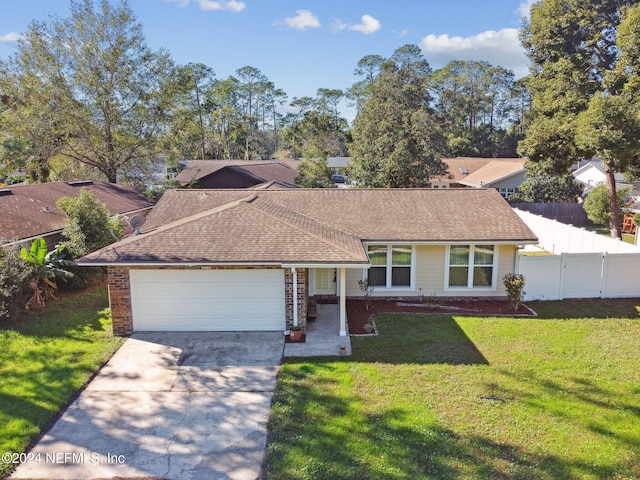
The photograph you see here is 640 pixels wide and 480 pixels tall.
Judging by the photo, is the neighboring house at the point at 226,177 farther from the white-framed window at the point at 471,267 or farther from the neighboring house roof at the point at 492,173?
the white-framed window at the point at 471,267

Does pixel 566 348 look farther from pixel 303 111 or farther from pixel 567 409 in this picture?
pixel 303 111

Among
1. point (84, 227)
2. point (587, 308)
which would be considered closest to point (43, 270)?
point (84, 227)

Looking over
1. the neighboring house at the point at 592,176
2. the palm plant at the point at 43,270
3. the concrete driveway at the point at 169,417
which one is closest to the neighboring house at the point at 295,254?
the concrete driveway at the point at 169,417

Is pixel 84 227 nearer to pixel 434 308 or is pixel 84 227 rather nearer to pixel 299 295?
pixel 299 295

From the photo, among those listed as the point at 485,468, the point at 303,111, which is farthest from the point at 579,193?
the point at 303,111

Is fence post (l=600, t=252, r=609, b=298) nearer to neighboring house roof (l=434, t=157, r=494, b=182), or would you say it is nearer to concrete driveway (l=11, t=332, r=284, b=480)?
concrete driveway (l=11, t=332, r=284, b=480)

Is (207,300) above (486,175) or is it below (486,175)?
below

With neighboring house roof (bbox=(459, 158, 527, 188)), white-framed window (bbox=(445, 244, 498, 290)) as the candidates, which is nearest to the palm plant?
white-framed window (bbox=(445, 244, 498, 290))
